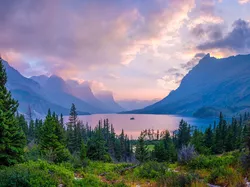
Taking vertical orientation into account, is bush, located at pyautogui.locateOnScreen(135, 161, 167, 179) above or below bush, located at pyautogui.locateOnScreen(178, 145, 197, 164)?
below

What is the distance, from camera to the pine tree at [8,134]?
43.2 ft

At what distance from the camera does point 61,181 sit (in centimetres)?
890

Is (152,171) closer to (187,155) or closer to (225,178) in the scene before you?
(187,155)

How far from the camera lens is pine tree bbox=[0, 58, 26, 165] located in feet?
43.2

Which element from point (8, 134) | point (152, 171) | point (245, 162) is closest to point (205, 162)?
point (245, 162)

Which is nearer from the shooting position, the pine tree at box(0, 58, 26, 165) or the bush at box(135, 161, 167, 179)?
the bush at box(135, 161, 167, 179)

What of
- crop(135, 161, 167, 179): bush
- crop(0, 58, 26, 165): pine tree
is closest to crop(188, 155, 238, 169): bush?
crop(135, 161, 167, 179): bush

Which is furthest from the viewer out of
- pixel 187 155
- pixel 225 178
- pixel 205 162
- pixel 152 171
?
pixel 187 155

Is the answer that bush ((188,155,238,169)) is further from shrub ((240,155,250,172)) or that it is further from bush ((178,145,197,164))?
shrub ((240,155,250,172))

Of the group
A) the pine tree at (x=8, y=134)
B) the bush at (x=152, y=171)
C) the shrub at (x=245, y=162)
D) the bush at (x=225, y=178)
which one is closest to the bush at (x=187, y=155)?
the bush at (x=152, y=171)

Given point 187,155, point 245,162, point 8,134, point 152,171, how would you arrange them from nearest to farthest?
point 245,162 < point 152,171 < point 8,134 < point 187,155

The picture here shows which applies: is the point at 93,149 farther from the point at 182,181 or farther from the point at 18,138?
the point at 182,181

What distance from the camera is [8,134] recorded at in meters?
13.5

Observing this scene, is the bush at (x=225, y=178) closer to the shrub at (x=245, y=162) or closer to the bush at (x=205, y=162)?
the shrub at (x=245, y=162)
